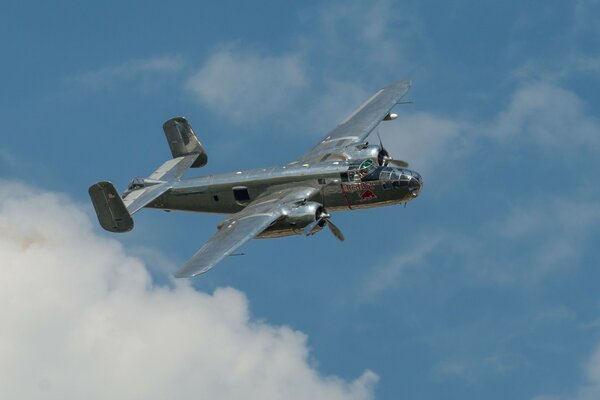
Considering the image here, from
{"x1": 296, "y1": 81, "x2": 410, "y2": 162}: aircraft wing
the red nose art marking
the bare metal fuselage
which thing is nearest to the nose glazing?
the bare metal fuselage

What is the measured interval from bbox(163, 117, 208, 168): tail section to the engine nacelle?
12.6 meters

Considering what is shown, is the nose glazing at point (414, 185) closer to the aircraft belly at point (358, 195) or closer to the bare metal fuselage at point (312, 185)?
the bare metal fuselage at point (312, 185)

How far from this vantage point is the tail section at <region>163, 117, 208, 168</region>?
86250 mm

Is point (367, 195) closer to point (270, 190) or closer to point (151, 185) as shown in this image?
point (270, 190)

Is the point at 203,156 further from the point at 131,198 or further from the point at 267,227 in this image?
the point at 267,227

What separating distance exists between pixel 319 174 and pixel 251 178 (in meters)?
3.83

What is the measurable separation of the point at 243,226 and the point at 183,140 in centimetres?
1445

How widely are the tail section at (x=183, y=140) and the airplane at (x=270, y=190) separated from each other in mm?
58

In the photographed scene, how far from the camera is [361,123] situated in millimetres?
86375

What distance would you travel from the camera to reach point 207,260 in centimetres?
7038

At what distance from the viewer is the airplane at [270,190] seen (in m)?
73.9

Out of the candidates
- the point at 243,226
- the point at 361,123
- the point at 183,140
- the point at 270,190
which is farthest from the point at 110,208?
the point at 361,123

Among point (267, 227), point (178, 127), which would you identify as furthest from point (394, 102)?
point (267, 227)

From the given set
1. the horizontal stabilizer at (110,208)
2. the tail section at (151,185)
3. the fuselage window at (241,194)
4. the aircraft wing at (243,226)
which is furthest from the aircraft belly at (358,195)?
the horizontal stabilizer at (110,208)
